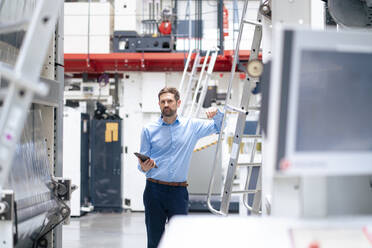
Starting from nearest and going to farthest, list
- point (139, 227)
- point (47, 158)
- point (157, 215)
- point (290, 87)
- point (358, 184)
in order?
point (290, 87)
point (358, 184)
point (47, 158)
point (157, 215)
point (139, 227)

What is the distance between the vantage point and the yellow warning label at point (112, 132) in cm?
655

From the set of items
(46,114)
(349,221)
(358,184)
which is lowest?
(349,221)

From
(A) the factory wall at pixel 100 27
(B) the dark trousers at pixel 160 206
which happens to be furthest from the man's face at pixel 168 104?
(A) the factory wall at pixel 100 27

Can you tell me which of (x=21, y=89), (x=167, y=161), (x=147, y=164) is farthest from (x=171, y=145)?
(x=21, y=89)

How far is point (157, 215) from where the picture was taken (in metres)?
3.27

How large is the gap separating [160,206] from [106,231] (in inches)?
96.4

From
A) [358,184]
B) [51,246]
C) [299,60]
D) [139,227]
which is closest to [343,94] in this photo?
[299,60]

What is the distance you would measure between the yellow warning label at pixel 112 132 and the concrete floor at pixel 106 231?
1.21m

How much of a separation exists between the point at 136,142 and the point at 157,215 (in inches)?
143

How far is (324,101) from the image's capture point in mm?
1127

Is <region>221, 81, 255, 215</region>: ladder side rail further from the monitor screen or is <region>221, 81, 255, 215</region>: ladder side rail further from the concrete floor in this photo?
the concrete floor

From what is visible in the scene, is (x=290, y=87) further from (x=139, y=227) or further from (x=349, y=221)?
(x=139, y=227)

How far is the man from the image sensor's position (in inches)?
128

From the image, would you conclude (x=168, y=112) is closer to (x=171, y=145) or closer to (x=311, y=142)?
(x=171, y=145)
